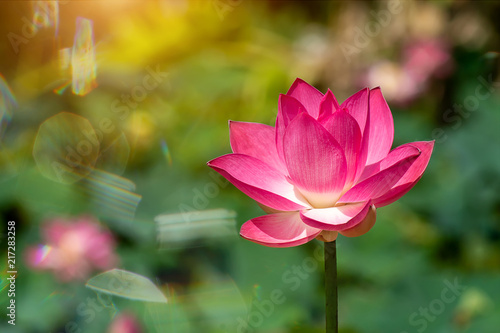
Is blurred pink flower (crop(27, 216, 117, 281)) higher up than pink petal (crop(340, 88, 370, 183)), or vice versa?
blurred pink flower (crop(27, 216, 117, 281))

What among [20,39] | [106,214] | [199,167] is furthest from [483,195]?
[20,39]

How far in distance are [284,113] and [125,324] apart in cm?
50

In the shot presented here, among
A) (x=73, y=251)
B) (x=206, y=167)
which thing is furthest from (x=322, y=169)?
(x=206, y=167)

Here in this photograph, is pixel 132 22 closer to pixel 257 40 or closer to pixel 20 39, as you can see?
pixel 20 39

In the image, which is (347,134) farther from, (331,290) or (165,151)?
(165,151)

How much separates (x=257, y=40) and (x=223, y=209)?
1.20 metres

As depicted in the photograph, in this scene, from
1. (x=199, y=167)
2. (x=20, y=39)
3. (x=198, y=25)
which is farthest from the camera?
(x=198, y=25)

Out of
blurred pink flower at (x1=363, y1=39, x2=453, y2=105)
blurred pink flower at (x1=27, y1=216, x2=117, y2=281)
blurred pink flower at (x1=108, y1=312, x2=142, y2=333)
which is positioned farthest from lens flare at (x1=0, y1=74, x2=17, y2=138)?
blurred pink flower at (x1=363, y1=39, x2=453, y2=105)

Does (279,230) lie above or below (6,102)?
below

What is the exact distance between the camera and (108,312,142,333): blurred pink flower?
65cm

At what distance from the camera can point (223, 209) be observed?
107 centimetres

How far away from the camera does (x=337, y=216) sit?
10.3 inches

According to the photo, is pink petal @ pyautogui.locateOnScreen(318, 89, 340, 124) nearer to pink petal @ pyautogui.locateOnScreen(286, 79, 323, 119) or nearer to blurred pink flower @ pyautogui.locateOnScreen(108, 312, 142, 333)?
pink petal @ pyautogui.locateOnScreen(286, 79, 323, 119)

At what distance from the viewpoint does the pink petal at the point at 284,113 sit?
30 cm
